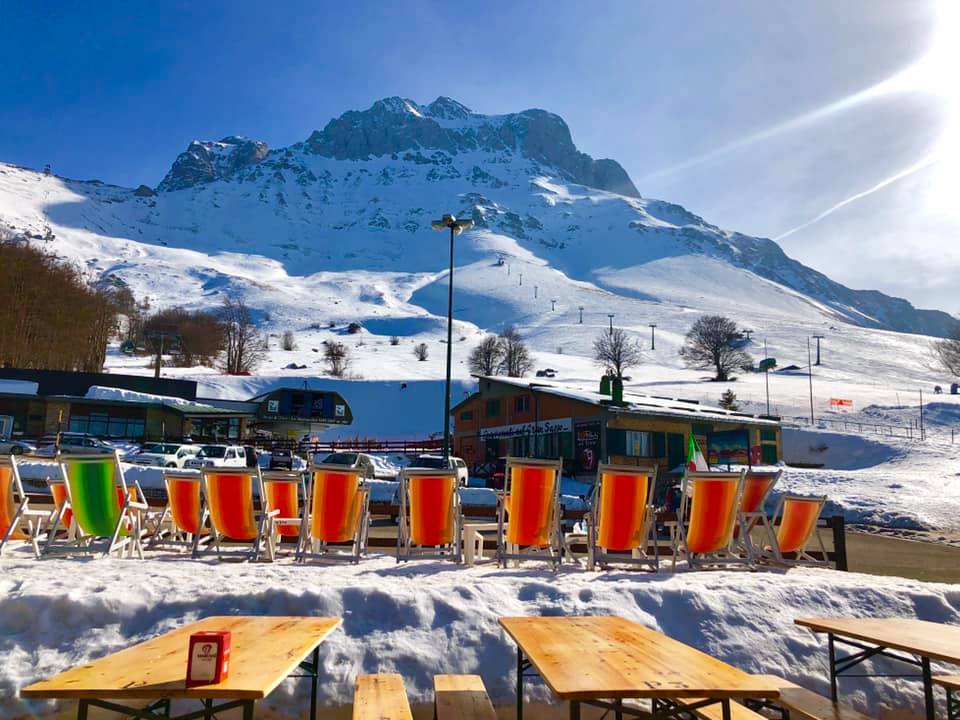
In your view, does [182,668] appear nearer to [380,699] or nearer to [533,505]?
[380,699]

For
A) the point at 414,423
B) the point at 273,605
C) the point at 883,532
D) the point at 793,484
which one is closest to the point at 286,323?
the point at 414,423

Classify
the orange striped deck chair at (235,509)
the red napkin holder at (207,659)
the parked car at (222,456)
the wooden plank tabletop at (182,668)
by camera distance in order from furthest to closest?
the parked car at (222,456) < the orange striped deck chair at (235,509) < the red napkin holder at (207,659) < the wooden plank tabletop at (182,668)

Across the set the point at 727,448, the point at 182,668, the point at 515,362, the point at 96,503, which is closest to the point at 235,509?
the point at 96,503

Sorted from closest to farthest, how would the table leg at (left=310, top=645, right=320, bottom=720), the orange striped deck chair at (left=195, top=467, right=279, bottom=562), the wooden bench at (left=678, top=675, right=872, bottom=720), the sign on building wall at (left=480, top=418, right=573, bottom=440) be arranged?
the table leg at (left=310, top=645, right=320, bottom=720) → the wooden bench at (left=678, top=675, right=872, bottom=720) → the orange striped deck chair at (left=195, top=467, right=279, bottom=562) → the sign on building wall at (left=480, top=418, right=573, bottom=440)

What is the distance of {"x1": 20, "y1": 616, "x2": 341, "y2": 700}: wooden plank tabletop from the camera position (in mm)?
1930

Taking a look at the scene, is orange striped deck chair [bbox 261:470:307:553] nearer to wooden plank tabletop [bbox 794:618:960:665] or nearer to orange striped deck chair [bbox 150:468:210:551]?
orange striped deck chair [bbox 150:468:210:551]

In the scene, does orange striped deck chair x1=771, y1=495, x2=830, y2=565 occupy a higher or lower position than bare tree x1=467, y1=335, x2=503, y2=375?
lower

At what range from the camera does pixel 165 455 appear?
23188 millimetres

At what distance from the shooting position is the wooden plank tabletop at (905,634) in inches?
105

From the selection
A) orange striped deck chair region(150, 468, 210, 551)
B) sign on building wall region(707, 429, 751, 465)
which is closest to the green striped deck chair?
orange striped deck chair region(150, 468, 210, 551)

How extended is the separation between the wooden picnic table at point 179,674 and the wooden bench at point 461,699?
0.70 metres

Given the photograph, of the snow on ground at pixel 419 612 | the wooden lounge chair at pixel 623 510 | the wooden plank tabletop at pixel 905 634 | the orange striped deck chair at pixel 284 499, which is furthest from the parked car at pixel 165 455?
the wooden plank tabletop at pixel 905 634

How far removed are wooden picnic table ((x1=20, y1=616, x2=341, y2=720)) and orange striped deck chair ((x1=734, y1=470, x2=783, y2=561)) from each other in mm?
4665

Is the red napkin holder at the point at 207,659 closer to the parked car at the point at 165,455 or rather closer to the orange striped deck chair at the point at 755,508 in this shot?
the orange striped deck chair at the point at 755,508
